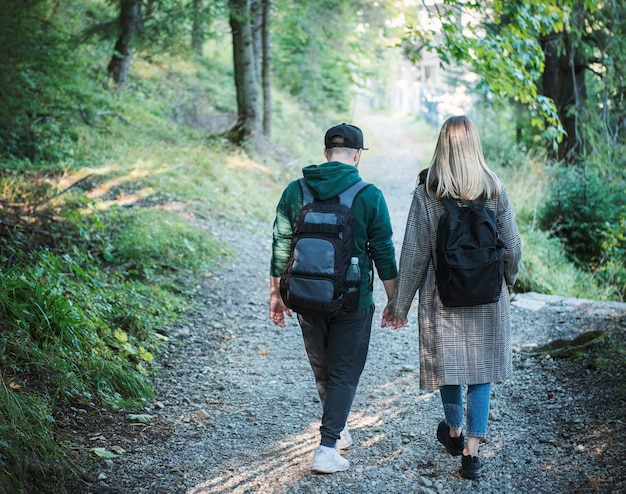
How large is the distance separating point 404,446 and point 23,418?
2.28 m

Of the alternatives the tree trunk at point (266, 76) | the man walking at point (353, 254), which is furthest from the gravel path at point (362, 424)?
the tree trunk at point (266, 76)

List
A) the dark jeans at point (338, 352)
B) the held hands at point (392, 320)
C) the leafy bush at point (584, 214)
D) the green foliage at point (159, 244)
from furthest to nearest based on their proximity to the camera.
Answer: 1. the leafy bush at point (584, 214)
2. the green foliage at point (159, 244)
3. the held hands at point (392, 320)
4. the dark jeans at point (338, 352)

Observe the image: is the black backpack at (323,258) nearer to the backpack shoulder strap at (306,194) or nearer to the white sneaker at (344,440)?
the backpack shoulder strap at (306,194)

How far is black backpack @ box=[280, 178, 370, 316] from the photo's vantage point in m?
3.35

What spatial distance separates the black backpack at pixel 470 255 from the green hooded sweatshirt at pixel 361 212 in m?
0.31

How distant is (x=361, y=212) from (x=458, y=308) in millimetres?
759

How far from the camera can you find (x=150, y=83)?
19.4 metres

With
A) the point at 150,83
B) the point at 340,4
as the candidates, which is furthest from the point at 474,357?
the point at 150,83


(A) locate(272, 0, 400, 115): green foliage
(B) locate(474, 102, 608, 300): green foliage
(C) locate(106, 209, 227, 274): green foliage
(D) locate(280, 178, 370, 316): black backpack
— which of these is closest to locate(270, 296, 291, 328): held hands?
(D) locate(280, 178, 370, 316): black backpack

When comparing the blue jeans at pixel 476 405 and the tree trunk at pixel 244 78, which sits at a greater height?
the tree trunk at pixel 244 78

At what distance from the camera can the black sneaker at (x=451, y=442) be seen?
150 inches

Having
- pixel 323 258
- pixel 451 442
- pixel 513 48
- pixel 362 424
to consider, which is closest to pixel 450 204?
pixel 323 258

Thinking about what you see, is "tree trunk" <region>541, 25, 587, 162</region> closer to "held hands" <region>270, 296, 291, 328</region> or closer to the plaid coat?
the plaid coat

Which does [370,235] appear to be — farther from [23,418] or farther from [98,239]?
[98,239]
